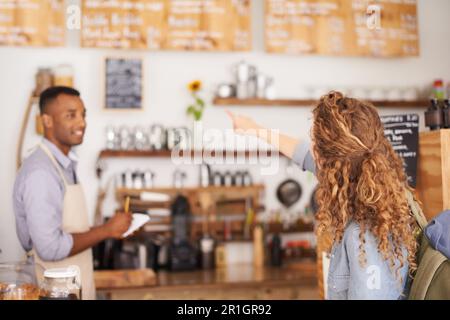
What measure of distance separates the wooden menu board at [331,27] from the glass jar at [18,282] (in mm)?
2465

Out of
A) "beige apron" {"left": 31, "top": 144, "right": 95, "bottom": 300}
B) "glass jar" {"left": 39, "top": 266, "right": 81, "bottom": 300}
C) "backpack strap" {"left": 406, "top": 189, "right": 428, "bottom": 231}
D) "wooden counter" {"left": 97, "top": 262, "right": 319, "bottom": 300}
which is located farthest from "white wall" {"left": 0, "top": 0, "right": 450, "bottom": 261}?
"backpack strap" {"left": 406, "top": 189, "right": 428, "bottom": 231}

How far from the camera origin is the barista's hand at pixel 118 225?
7.95 feet

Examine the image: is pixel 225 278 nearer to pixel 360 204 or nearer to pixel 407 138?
pixel 407 138

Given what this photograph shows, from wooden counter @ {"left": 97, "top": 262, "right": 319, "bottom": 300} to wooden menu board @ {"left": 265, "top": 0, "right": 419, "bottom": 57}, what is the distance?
4.91 feet

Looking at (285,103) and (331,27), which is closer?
(331,27)

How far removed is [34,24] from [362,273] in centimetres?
284

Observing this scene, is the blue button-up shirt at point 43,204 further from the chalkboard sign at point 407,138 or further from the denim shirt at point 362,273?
the chalkboard sign at point 407,138

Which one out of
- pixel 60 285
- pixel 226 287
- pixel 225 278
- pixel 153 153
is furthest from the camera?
pixel 153 153

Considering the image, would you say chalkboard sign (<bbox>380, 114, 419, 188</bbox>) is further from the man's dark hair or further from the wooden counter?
the wooden counter

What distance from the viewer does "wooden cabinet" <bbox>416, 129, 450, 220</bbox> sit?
2.01 metres

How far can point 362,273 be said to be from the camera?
140 cm

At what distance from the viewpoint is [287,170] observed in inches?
166

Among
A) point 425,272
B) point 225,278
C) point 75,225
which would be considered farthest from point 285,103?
point 425,272
